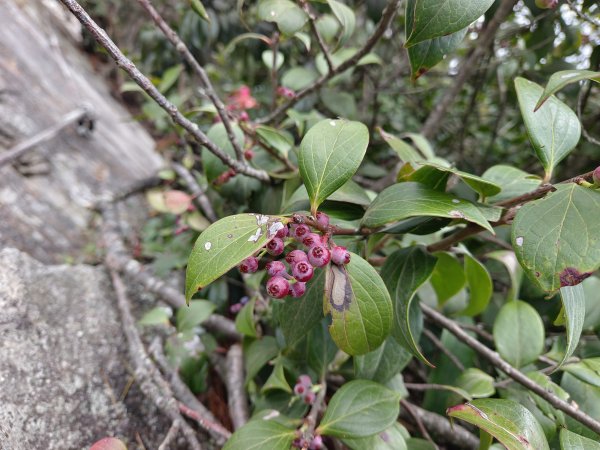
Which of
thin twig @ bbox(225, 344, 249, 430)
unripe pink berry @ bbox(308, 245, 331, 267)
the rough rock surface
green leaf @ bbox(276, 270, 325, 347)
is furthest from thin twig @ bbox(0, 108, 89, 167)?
unripe pink berry @ bbox(308, 245, 331, 267)

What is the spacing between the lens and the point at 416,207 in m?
0.56

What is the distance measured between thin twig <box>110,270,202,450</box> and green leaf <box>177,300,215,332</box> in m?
0.12

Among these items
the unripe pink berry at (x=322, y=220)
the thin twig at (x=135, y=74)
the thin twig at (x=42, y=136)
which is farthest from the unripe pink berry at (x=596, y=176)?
the thin twig at (x=42, y=136)

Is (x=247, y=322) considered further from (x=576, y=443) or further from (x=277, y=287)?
(x=576, y=443)

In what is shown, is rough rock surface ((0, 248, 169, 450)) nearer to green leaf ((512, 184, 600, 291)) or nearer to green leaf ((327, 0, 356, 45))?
green leaf ((512, 184, 600, 291))

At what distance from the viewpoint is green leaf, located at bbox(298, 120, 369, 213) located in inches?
22.9

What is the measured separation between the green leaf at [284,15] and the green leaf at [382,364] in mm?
698

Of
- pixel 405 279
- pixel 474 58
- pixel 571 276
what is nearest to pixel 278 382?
pixel 405 279

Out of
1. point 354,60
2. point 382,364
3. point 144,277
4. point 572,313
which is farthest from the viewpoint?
point 144,277

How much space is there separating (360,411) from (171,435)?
17.2 inches

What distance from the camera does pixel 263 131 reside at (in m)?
0.91

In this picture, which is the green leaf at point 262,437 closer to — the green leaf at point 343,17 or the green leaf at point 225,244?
the green leaf at point 225,244

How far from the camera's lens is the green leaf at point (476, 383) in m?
0.78

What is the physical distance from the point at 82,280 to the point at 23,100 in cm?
131
